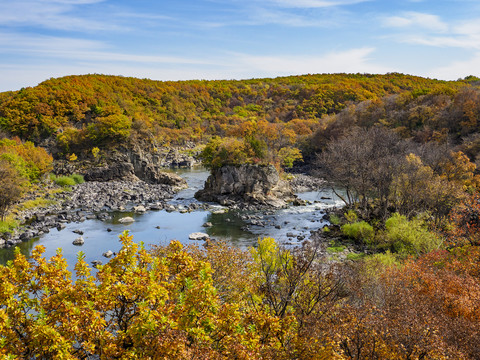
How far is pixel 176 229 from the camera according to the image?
114ft

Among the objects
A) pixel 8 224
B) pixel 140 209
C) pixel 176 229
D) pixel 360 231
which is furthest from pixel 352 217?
pixel 8 224

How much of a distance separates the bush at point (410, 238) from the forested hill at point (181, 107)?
2846 cm

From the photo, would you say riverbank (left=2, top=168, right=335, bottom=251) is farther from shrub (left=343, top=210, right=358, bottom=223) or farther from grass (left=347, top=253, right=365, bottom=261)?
grass (left=347, top=253, right=365, bottom=261)

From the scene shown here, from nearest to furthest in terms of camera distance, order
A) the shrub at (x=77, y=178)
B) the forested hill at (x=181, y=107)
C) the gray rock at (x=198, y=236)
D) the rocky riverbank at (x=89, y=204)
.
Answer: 1. the gray rock at (x=198, y=236)
2. the rocky riverbank at (x=89, y=204)
3. the shrub at (x=77, y=178)
4. the forested hill at (x=181, y=107)

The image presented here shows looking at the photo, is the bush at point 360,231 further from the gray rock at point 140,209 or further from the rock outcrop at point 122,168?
the rock outcrop at point 122,168

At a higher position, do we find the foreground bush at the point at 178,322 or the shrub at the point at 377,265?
the foreground bush at the point at 178,322

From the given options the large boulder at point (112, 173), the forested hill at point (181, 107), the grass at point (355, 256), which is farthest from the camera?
the forested hill at point (181, 107)

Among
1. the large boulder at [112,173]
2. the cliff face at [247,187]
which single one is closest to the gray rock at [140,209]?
the cliff face at [247,187]

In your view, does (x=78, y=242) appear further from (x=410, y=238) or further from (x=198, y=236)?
(x=410, y=238)

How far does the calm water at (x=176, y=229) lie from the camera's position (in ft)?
96.0

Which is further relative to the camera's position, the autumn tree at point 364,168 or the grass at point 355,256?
the autumn tree at point 364,168

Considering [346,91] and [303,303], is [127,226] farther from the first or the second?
[346,91]

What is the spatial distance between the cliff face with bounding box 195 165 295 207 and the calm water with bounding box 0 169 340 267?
13.0 ft

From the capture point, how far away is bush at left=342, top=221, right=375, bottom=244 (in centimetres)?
3009
